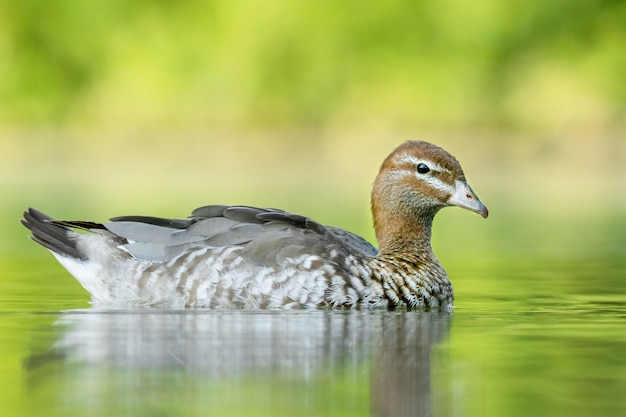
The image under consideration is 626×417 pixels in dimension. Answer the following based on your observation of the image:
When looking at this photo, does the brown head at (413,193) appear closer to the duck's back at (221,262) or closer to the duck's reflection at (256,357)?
the duck's back at (221,262)

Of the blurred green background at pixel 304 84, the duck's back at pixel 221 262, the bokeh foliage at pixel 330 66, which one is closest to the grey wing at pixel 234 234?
the duck's back at pixel 221 262

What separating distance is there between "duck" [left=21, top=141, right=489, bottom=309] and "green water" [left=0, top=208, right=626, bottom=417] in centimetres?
21

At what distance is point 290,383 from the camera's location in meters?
5.80

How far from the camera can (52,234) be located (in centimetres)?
893

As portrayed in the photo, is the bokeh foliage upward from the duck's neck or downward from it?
upward

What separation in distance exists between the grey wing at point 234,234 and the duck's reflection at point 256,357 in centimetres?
46

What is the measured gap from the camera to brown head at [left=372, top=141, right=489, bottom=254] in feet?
28.9

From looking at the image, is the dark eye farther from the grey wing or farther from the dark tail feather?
the dark tail feather

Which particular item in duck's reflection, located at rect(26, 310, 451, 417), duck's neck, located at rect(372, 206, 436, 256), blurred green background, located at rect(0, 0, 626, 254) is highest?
blurred green background, located at rect(0, 0, 626, 254)

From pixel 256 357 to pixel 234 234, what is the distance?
6.81 feet

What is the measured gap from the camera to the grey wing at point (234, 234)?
327 inches

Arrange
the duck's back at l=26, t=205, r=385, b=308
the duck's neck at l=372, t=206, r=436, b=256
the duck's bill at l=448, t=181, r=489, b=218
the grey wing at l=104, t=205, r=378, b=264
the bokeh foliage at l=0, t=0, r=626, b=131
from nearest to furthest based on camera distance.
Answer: the duck's back at l=26, t=205, r=385, b=308
the grey wing at l=104, t=205, r=378, b=264
the duck's bill at l=448, t=181, r=489, b=218
the duck's neck at l=372, t=206, r=436, b=256
the bokeh foliage at l=0, t=0, r=626, b=131

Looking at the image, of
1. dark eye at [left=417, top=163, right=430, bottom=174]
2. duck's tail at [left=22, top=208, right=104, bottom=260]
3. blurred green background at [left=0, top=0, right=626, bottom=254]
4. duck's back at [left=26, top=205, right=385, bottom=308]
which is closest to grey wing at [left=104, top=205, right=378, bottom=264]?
duck's back at [left=26, top=205, right=385, bottom=308]

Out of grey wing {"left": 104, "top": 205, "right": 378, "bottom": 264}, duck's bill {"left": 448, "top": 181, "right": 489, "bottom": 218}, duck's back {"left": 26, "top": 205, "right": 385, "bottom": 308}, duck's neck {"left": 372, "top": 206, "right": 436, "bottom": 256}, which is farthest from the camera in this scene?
duck's neck {"left": 372, "top": 206, "right": 436, "bottom": 256}
